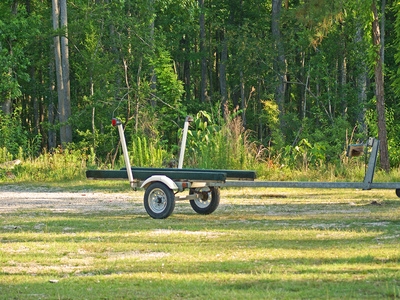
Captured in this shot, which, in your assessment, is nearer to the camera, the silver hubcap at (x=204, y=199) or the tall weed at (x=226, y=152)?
the silver hubcap at (x=204, y=199)

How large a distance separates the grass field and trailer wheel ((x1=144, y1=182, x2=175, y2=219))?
0.99 feet

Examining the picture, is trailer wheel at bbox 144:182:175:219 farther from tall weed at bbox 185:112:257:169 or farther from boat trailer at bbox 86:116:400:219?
tall weed at bbox 185:112:257:169

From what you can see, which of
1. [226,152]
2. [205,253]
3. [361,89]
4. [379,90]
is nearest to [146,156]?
[226,152]

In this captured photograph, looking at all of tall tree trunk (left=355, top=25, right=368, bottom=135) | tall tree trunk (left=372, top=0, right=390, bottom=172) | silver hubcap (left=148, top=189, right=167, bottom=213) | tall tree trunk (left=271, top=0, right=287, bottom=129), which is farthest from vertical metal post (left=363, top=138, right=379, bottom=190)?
tall tree trunk (left=271, top=0, right=287, bottom=129)

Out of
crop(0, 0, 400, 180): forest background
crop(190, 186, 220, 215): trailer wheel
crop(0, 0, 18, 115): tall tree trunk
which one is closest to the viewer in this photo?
crop(190, 186, 220, 215): trailer wheel

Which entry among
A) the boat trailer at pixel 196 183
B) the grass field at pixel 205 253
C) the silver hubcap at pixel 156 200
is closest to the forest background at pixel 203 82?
the boat trailer at pixel 196 183

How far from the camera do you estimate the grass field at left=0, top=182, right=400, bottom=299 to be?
7914mm

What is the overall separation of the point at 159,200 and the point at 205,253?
14.7ft

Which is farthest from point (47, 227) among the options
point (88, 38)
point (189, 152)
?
point (88, 38)

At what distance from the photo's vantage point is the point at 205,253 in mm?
10148

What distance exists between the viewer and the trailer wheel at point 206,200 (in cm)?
1513

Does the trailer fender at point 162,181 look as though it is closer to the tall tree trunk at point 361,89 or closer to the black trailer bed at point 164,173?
the black trailer bed at point 164,173

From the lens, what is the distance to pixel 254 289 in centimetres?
784

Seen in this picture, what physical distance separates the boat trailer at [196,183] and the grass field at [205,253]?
334 mm
